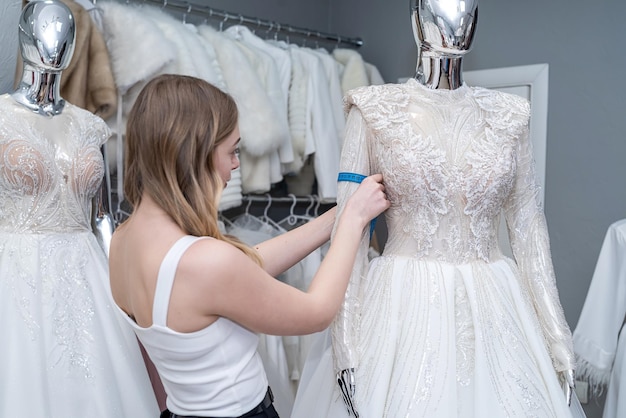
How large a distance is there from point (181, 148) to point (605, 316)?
170 cm

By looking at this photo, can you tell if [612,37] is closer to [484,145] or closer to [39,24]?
[484,145]

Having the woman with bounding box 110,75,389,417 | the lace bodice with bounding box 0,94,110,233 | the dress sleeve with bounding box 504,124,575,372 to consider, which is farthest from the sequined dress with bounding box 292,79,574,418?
the lace bodice with bounding box 0,94,110,233

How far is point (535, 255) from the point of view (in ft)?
5.62

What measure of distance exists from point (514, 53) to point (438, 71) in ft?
5.38

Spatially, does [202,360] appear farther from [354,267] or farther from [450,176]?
[450,176]

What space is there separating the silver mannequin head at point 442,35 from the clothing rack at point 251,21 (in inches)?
60.4

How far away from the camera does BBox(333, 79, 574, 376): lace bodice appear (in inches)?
65.5

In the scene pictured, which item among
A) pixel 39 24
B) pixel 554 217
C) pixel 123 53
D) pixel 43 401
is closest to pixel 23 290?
pixel 43 401

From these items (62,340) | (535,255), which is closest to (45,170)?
(62,340)

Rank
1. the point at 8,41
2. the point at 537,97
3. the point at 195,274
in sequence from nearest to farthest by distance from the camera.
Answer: the point at 195,274, the point at 8,41, the point at 537,97

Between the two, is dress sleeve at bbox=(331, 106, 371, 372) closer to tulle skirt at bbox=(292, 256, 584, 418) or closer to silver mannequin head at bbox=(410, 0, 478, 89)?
tulle skirt at bbox=(292, 256, 584, 418)

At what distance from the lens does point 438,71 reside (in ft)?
5.64

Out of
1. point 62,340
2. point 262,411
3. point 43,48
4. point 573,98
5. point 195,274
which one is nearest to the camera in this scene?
point 195,274

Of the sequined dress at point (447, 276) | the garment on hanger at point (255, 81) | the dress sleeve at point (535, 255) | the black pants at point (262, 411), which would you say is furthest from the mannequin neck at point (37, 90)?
the dress sleeve at point (535, 255)
